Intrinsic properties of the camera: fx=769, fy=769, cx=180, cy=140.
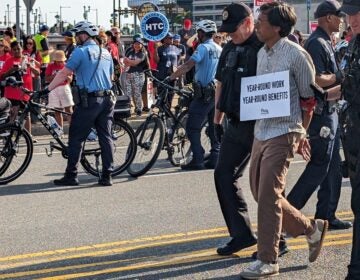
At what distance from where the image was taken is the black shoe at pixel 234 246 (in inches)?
232

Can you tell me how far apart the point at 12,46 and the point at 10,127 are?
4444 mm

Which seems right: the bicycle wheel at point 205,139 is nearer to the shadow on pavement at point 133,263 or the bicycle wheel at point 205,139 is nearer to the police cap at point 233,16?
the shadow on pavement at point 133,263

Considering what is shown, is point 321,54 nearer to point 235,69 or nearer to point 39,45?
point 235,69

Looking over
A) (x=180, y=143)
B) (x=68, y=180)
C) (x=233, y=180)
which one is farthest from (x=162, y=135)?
(x=233, y=180)

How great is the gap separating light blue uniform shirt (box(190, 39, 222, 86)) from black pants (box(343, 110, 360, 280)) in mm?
4916

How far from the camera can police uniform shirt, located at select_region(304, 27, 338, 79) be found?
20.4ft

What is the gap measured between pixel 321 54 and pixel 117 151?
4050mm

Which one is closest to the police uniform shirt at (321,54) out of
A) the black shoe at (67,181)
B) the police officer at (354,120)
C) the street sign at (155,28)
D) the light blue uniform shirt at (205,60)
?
the police officer at (354,120)

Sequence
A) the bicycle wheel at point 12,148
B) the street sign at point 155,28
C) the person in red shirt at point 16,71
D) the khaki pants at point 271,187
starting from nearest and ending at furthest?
1. the khaki pants at point 271,187
2. the bicycle wheel at point 12,148
3. the person in red shirt at point 16,71
4. the street sign at point 155,28

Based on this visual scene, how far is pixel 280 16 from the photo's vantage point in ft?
17.1

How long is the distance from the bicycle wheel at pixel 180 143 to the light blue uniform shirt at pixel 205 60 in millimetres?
596

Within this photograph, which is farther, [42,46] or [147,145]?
[42,46]

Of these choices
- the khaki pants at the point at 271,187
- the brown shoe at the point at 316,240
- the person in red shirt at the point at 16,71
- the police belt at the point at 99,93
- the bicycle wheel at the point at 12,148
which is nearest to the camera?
the khaki pants at the point at 271,187

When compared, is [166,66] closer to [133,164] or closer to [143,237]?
[133,164]
